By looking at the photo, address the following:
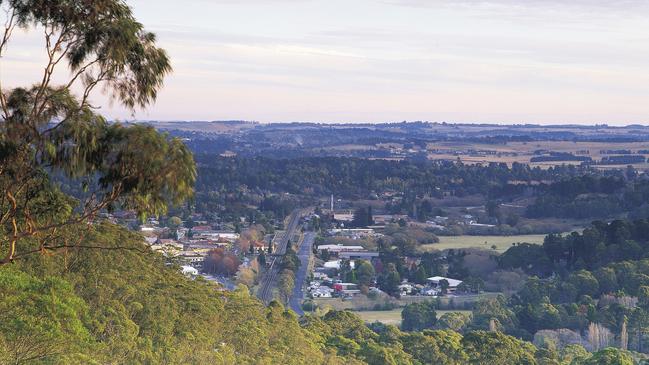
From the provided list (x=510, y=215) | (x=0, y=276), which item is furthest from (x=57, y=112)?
(x=510, y=215)

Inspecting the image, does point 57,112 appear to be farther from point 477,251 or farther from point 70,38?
point 477,251

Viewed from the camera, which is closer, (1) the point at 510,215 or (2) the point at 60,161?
(2) the point at 60,161

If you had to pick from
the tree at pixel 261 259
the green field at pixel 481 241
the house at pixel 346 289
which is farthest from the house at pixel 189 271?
the green field at pixel 481 241

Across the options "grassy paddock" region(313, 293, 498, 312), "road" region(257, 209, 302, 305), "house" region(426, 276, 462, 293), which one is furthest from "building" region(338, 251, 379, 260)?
"grassy paddock" region(313, 293, 498, 312)

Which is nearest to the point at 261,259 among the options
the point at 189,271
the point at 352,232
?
the point at 189,271

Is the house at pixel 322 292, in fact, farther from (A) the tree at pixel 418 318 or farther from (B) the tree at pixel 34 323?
(B) the tree at pixel 34 323

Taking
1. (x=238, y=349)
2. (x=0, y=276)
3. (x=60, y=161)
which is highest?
(x=60, y=161)
